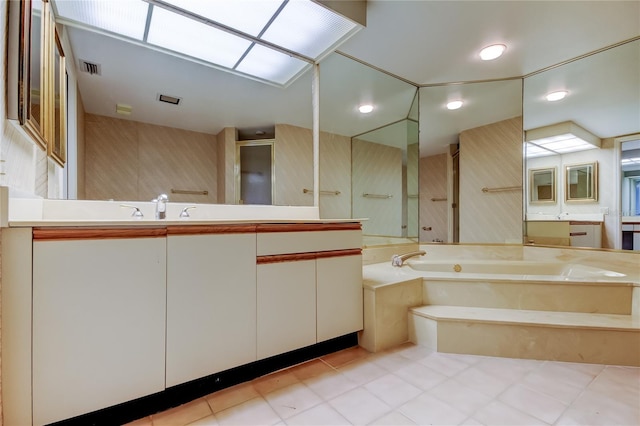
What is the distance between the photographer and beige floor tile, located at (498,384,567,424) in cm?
114

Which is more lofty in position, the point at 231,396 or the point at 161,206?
the point at 161,206

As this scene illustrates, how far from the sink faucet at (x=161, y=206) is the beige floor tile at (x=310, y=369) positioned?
112 centimetres

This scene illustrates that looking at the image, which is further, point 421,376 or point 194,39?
point 194,39

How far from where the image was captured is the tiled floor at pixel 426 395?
1125 mm

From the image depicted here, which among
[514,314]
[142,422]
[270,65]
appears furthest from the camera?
[270,65]

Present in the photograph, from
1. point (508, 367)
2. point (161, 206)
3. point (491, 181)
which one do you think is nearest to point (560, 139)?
point (491, 181)

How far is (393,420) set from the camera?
3.66 ft

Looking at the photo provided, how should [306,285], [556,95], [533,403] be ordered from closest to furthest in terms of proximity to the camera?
[533,403]
[306,285]
[556,95]

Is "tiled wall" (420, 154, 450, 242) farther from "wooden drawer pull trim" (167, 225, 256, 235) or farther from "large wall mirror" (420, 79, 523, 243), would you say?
"wooden drawer pull trim" (167, 225, 256, 235)

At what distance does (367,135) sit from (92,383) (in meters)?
2.67

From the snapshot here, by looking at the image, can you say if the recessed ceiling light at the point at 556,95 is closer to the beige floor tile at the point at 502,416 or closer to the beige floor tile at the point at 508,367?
the beige floor tile at the point at 508,367

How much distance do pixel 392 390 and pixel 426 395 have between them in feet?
0.51

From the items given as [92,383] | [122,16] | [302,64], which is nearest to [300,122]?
[302,64]

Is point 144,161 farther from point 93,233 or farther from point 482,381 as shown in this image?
point 482,381
